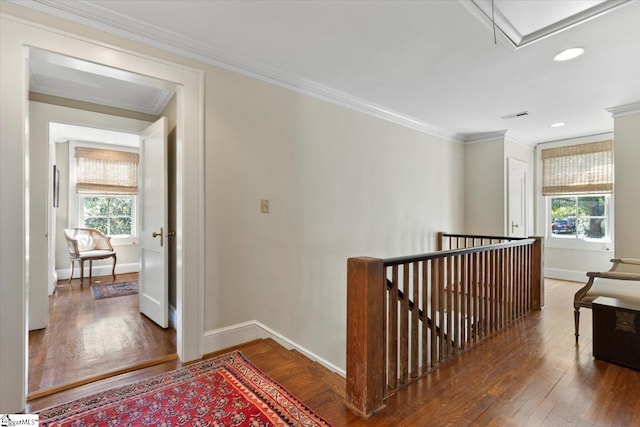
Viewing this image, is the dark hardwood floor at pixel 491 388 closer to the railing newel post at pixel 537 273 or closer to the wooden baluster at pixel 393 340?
the wooden baluster at pixel 393 340

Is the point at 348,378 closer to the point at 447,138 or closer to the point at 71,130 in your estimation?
the point at 447,138

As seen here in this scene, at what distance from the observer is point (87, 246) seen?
5426 millimetres

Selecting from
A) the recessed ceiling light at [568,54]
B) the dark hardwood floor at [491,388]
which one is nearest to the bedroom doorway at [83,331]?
the dark hardwood floor at [491,388]

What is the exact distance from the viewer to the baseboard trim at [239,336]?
95.2 inches

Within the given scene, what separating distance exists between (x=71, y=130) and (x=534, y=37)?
617cm

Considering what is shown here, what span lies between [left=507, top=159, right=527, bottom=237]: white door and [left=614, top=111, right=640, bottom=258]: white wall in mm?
1317

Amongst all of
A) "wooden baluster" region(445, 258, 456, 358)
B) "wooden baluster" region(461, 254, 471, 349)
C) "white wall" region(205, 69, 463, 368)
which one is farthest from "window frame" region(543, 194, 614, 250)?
"wooden baluster" region(445, 258, 456, 358)

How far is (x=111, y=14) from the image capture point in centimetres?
199

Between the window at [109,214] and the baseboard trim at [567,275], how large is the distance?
8.04m

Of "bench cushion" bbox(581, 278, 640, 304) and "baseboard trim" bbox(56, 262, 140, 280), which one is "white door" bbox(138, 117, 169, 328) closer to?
"baseboard trim" bbox(56, 262, 140, 280)

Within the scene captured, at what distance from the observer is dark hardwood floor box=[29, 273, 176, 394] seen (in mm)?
2167

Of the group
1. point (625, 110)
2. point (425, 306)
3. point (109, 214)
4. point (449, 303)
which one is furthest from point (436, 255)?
point (109, 214)

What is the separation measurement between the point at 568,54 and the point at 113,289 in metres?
6.05

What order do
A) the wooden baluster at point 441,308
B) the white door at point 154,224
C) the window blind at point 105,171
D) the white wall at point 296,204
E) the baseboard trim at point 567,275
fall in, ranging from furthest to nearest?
the window blind at point 105,171, the baseboard trim at point 567,275, the white door at point 154,224, the white wall at point 296,204, the wooden baluster at point 441,308
